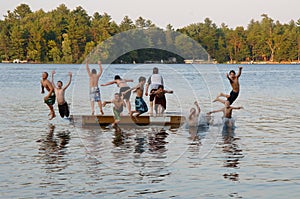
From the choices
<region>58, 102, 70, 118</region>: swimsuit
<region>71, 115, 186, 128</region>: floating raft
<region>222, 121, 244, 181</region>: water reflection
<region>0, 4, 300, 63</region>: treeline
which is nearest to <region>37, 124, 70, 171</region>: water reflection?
<region>71, 115, 186, 128</region>: floating raft

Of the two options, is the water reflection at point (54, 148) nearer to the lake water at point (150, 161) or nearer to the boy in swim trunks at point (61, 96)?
the lake water at point (150, 161)

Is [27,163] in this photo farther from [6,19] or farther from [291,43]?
[6,19]

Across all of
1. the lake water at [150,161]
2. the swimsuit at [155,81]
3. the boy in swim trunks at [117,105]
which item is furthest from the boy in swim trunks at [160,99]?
the boy in swim trunks at [117,105]

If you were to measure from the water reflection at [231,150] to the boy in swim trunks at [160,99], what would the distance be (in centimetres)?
221

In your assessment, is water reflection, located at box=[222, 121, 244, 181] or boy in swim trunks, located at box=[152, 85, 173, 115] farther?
boy in swim trunks, located at box=[152, 85, 173, 115]

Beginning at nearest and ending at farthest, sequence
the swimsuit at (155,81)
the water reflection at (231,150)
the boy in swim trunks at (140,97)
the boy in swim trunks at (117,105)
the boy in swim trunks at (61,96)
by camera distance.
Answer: the water reflection at (231,150) → the boy in swim trunks at (140,97) → the boy in swim trunks at (117,105) → the swimsuit at (155,81) → the boy in swim trunks at (61,96)

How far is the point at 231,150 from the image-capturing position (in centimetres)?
1719

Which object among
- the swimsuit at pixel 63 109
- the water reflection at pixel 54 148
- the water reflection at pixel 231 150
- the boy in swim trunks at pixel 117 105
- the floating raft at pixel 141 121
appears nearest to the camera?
the water reflection at pixel 231 150

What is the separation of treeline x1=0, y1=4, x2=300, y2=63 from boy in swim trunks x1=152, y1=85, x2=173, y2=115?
10011 cm

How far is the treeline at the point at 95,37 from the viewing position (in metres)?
140

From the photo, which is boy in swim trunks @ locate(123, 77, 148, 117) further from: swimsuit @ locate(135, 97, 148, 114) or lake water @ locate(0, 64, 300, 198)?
lake water @ locate(0, 64, 300, 198)

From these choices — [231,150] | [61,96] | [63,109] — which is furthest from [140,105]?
[231,150]

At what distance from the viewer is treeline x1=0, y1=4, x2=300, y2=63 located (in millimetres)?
139500

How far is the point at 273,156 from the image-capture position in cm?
1623
